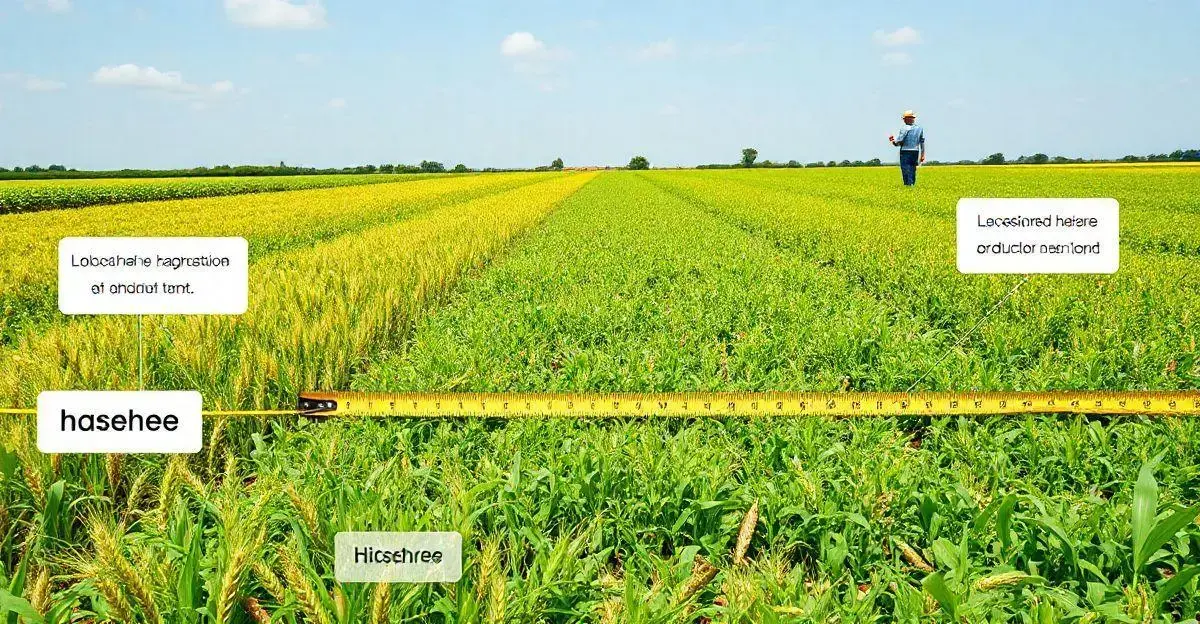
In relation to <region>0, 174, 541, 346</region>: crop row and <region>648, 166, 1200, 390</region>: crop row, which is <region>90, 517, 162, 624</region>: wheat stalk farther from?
<region>0, 174, 541, 346</region>: crop row

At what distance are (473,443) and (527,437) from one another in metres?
0.26

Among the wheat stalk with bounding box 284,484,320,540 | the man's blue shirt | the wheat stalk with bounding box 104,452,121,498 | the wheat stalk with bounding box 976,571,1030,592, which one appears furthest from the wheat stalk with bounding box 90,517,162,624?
the man's blue shirt

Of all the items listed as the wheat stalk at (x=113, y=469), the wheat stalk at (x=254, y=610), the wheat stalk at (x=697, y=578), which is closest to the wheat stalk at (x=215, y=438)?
the wheat stalk at (x=113, y=469)

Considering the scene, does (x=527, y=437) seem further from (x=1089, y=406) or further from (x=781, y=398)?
(x=1089, y=406)

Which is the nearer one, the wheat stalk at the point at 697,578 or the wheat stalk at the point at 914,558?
the wheat stalk at the point at 697,578

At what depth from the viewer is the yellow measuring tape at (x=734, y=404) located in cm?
326

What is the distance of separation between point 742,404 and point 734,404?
4cm

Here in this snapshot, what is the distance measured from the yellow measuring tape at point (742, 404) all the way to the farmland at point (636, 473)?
86mm

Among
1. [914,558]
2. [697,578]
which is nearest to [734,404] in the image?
[914,558]

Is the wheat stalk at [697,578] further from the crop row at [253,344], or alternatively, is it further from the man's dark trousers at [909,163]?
the man's dark trousers at [909,163]

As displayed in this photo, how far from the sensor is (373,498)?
92.6 inches

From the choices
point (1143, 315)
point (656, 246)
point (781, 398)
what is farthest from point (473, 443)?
point (656, 246)

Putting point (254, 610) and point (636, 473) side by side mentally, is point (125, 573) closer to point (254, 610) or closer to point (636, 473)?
point (254, 610)

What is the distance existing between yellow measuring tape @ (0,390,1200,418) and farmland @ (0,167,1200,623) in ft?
0.28
